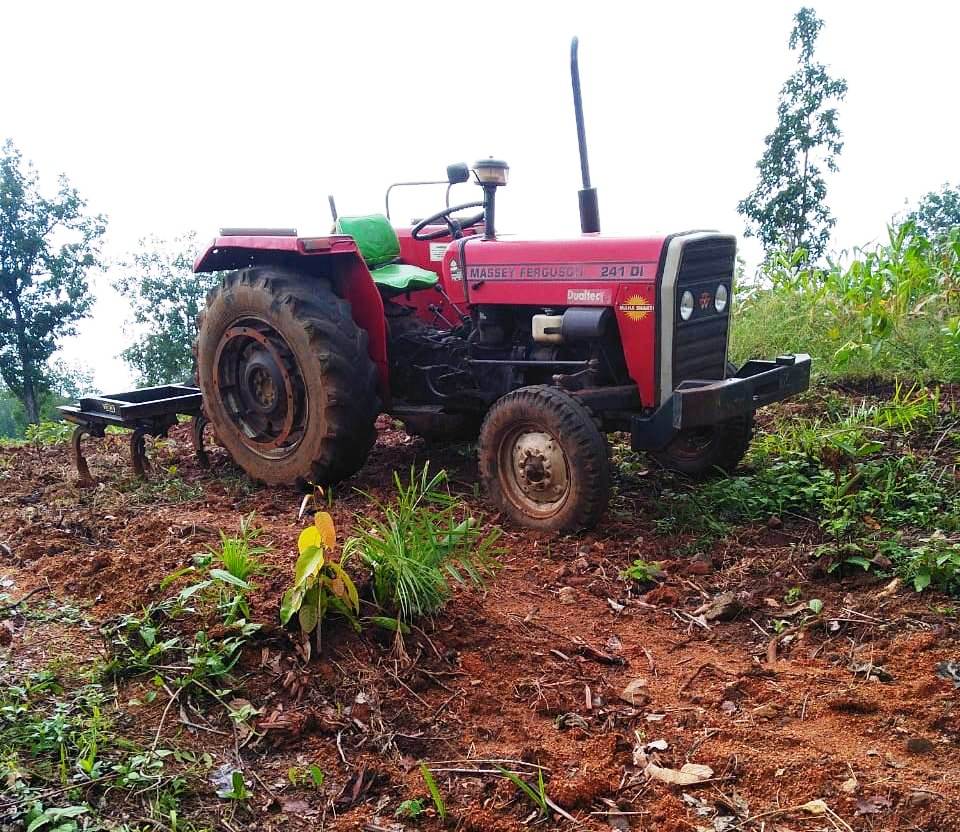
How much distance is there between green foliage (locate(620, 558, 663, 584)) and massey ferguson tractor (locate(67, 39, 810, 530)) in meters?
0.42

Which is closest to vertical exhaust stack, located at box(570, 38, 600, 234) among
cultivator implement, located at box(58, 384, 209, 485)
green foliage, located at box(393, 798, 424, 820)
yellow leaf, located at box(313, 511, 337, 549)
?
yellow leaf, located at box(313, 511, 337, 549)

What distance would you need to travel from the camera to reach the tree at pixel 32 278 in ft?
85.4

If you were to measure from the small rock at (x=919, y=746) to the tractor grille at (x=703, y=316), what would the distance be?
2314 millimetres

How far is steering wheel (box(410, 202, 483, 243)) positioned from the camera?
17.4ft

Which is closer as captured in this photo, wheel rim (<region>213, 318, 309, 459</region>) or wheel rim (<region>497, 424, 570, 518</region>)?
wheel rim (<region>497, 424, 570, 518</region>)

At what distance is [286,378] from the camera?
17.1ft

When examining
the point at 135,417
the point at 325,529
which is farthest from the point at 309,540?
the point at 135,417

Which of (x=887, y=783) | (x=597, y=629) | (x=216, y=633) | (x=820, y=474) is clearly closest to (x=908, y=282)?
(x=820, y=474)

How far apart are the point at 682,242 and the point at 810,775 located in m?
2.68

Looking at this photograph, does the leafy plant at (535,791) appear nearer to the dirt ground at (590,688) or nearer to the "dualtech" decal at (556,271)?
the dirt ground at (590,688)

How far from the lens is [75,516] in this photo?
190 inches

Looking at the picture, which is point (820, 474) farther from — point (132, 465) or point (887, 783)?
point (132, 465)

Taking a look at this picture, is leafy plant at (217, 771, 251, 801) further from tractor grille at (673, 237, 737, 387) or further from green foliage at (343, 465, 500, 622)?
tractor grille at (673, 237, 737, 387)

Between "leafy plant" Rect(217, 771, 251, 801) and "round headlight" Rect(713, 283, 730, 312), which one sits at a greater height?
"round headlight" Rect(713, 283, 730, 312)
